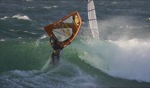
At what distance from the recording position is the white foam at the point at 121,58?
20703mm

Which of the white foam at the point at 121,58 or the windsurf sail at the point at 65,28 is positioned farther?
the white foam at the point at 121,58

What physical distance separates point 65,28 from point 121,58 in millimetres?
3799

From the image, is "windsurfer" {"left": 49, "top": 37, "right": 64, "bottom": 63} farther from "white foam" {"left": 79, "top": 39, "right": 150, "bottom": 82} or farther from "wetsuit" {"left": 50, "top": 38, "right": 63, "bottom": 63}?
"white foam" {"left": 79, "top": 39, "right": 150, "bottom": 82}

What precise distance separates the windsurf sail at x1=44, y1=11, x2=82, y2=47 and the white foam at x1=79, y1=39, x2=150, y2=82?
2699 millimetres

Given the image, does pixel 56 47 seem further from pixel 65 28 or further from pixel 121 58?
pixel 121 58

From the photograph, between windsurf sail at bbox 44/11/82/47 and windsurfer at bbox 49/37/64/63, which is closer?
windsurfer at bbox 49/37/64/63

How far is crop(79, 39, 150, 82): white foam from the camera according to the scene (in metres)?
20.7

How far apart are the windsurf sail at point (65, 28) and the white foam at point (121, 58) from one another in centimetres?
270

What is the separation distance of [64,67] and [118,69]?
275 cm

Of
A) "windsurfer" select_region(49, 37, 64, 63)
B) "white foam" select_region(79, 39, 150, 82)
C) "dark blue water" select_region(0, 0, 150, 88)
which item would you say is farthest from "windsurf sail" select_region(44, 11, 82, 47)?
"white foam" select_region(79, 39, 150, 82)

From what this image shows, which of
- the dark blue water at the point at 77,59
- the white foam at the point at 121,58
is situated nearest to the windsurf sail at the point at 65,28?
the dark blue water at the point at 77,59

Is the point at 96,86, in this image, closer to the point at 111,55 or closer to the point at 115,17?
the point at 111,55

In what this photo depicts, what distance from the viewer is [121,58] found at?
21.7 m

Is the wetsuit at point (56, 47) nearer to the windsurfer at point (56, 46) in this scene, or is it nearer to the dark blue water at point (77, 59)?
the windsurfer at point (56, 46)
